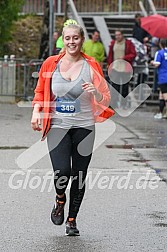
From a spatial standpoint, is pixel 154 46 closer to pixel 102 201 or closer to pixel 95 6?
Answer: pixel 95 6

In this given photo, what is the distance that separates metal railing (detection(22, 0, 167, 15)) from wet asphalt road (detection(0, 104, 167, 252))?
44.9 feet

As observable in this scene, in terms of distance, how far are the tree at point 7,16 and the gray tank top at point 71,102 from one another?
15.8 m

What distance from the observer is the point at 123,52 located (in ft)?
66.6

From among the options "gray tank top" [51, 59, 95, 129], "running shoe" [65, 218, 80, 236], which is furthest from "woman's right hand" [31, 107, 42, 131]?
"running shoe" [65, 218, 80, 236]

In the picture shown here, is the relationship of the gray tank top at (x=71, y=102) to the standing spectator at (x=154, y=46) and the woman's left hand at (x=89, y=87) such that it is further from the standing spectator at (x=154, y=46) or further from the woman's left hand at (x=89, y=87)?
the standing spectator at (x=154, y=46)

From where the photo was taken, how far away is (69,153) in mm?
7496

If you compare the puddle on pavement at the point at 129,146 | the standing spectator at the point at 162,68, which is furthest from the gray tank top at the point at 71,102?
the standing spectator at the point at 162,68

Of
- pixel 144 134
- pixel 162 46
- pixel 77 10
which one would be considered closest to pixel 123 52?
pixel 162 46

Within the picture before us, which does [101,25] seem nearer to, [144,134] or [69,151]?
[144,134]

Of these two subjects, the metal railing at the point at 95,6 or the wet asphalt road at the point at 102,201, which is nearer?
the wet asphalt road at the point at 102,201

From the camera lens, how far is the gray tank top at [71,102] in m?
7.39

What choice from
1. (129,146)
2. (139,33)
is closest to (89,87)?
(129,146)

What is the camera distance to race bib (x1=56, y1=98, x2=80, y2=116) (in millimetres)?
7402

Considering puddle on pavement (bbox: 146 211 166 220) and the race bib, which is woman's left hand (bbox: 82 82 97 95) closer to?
the race bib
